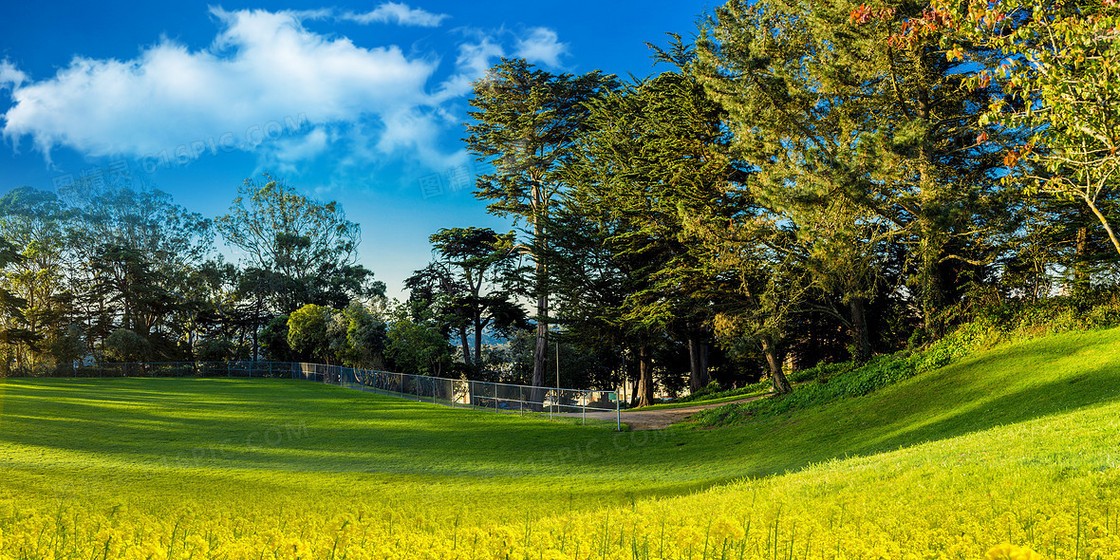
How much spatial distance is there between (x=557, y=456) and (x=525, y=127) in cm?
2229

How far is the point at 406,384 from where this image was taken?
2964cm

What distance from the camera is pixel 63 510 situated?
23.1 ft

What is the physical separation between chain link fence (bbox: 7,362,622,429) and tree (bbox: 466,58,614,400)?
26.9 ft

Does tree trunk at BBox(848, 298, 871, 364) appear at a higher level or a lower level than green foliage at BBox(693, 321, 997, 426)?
higher

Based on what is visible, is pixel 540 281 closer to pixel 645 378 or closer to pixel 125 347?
pixel 645 378

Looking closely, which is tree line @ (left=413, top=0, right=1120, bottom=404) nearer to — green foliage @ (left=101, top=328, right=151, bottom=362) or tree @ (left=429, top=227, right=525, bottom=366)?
tree @ (left=429, top=227, right=525, bottom=366)

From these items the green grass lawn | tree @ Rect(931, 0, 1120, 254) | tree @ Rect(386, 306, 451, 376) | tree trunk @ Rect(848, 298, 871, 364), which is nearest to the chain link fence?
the green grass lawn

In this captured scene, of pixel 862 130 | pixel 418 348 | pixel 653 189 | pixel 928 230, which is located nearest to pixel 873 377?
pixel 928 230

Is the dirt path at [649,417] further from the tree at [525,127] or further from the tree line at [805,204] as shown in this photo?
the tree at [525,127]

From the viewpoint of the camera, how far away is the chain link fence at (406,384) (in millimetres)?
21969

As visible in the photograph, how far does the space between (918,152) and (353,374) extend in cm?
2904

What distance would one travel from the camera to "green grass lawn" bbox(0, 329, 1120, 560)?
6.89m

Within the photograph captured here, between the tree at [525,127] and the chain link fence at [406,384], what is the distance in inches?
323

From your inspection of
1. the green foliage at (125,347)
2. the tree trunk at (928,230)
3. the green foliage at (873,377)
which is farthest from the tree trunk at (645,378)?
the green foliage at (125,347)
